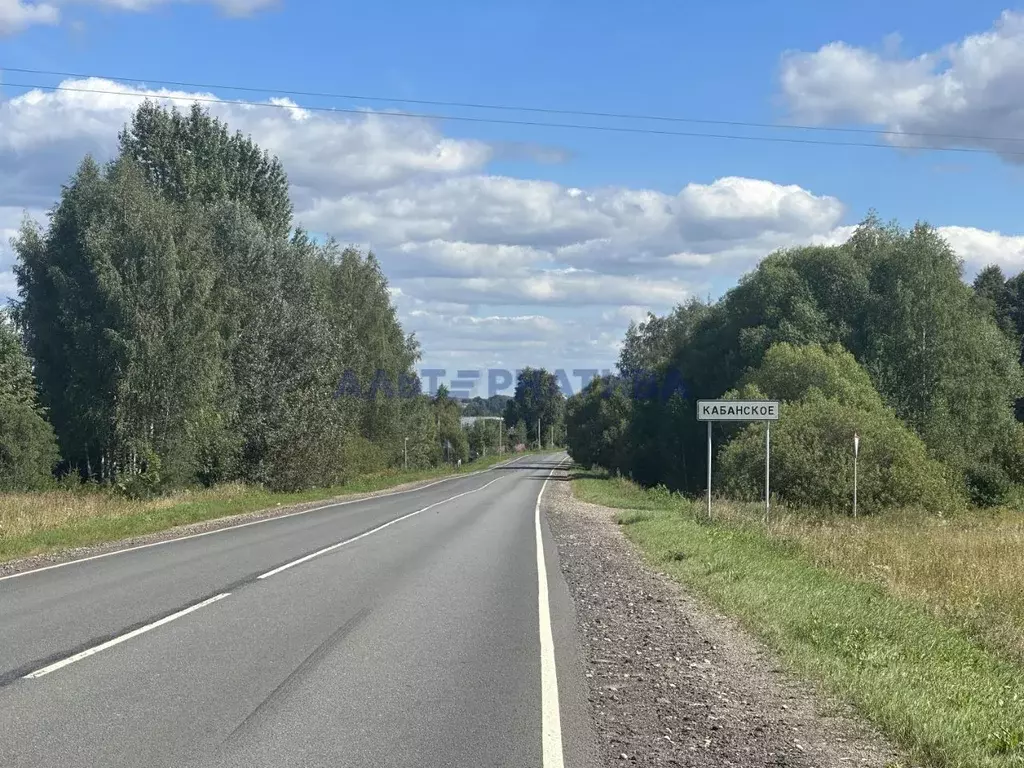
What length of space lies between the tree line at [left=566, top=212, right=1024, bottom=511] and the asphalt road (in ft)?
66.5

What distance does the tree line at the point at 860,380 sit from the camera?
112ft

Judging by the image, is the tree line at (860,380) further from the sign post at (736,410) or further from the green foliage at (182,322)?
the green foliage at (182,322)

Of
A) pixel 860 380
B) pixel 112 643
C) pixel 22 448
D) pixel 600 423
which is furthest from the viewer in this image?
pixel 600 423

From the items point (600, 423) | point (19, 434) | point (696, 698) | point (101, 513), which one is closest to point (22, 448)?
point (19, 434)

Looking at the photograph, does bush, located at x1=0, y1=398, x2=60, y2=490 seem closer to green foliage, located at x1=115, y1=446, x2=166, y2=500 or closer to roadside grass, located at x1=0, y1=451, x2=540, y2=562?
roadside grass, located at x1=0, y1=451, x2=540, y2=562

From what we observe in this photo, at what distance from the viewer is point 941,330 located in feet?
175

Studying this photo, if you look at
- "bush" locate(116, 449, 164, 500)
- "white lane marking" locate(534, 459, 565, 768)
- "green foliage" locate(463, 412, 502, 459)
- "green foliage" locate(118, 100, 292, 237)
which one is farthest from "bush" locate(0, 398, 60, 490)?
"green foliage" locate(463, 412, 502, 459)

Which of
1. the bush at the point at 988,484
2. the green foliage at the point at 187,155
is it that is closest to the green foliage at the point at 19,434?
the green foliage at the point at 187,155

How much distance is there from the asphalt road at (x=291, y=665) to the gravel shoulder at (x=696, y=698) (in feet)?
0.99

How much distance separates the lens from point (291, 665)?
860cm

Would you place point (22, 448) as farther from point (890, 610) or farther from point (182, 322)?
point (890, 610)

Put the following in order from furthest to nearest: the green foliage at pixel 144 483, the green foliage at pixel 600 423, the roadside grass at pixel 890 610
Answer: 1. the green foliage at pixel 600 423
2. the green foliage at pixel 144 483
3. the roadside grass at pixel 890 610

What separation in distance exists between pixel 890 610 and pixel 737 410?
479 inches

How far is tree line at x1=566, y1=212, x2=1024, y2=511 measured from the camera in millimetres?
34000
